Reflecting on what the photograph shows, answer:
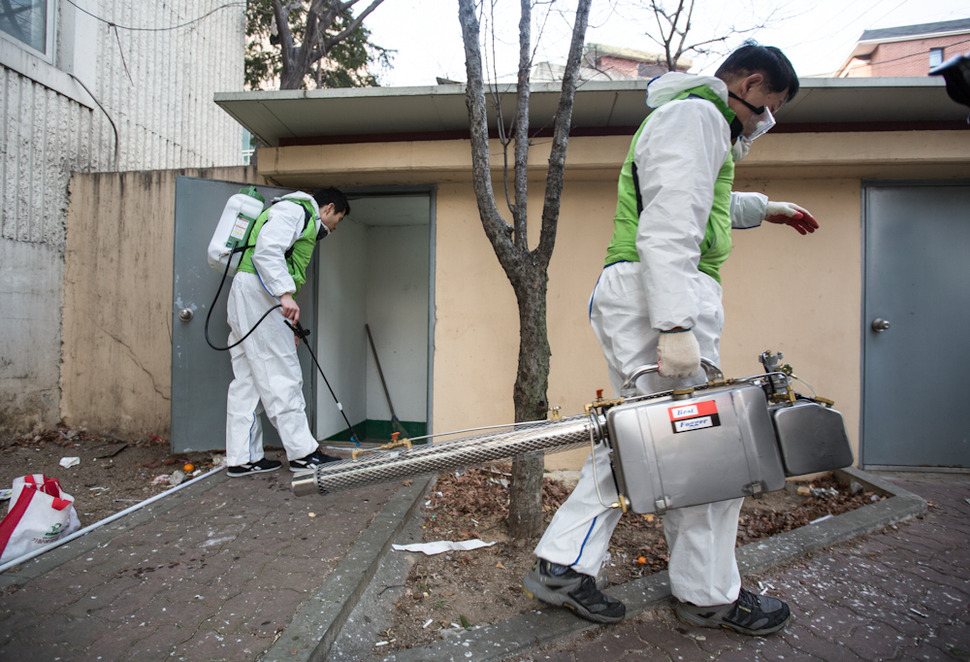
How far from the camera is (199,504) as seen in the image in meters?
3.00

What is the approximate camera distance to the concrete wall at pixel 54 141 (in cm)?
443

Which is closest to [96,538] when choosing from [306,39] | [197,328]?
[197,328]

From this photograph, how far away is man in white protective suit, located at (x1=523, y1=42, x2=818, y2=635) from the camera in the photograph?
168 cm

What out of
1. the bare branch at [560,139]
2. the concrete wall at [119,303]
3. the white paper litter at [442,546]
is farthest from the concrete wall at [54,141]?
the bare branch at [560,139]

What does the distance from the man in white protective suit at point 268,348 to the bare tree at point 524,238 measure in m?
1.50

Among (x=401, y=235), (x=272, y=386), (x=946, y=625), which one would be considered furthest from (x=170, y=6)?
(x=946, y=625)

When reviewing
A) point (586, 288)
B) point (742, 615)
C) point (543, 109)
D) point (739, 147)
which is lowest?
point (742, 615)

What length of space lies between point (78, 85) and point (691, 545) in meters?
6.50

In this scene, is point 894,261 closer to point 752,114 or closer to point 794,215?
point 794,215

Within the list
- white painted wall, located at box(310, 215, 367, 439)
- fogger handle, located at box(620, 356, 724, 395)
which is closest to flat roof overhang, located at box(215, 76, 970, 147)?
white painted wall, located at box(310, 215, 367, 439)

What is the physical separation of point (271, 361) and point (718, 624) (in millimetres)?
2915

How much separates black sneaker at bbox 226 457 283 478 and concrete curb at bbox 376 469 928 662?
215 centimetres

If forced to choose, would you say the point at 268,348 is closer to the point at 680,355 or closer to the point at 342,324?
the point at 342,324

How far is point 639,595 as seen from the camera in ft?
7.06
